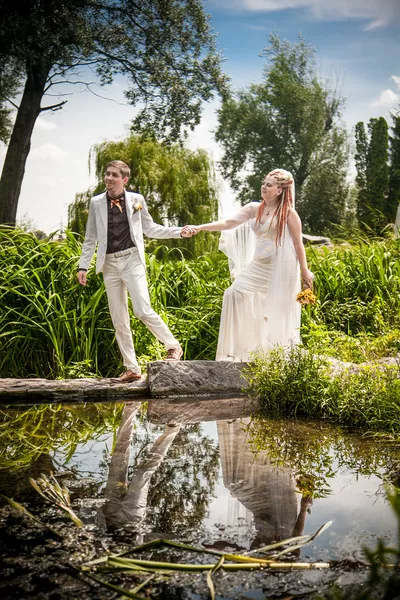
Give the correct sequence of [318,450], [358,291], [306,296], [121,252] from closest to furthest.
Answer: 1. [318,450]
2. [306,296]
3. [121,252]
4. [358,291]

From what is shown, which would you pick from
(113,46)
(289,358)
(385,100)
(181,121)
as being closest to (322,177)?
(385,100)

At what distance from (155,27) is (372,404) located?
30.4 feet

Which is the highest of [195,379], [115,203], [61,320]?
[115,203]

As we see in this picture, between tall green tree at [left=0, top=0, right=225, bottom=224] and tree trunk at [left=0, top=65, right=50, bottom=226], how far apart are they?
14 millimetres

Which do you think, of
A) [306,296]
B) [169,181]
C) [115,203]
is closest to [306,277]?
[306,296]

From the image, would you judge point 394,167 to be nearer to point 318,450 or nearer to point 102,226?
point 102,226

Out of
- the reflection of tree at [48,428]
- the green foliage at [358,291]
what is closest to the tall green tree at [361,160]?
the green foliage at [358,291]

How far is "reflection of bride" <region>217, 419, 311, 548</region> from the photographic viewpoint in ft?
6.08

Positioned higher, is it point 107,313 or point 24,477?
point 107,313

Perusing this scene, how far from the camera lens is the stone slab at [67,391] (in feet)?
12.9

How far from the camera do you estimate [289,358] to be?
3719mm

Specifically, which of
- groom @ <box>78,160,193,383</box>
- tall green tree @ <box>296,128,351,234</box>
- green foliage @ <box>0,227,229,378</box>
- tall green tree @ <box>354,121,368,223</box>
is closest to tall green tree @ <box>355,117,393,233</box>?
tall green tree @ <box>354,121,368,223</box>

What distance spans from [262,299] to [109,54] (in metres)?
8.00

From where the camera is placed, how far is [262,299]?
4.31 meters
